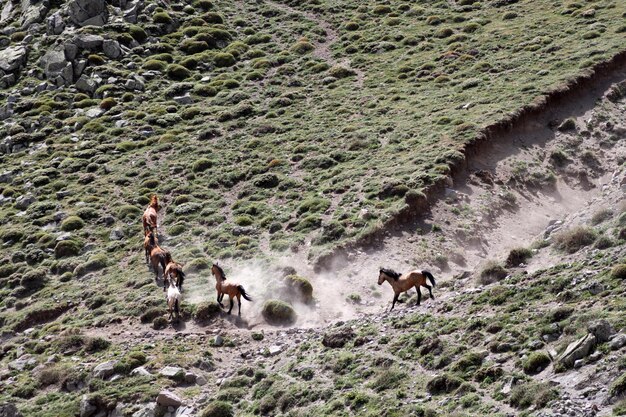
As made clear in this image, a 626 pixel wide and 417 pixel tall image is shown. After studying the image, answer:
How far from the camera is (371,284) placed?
3356cm

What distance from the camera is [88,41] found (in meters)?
68.5

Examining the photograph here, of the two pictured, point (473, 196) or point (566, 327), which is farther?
point (473, 196)

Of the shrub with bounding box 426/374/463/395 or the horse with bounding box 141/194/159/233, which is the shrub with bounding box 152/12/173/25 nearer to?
the horse with bounding box 141/194/159/233

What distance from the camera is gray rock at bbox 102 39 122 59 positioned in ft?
226

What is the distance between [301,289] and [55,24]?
160ft

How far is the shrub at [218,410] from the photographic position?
79.7 feet

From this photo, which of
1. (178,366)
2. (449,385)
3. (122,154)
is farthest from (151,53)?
(449,385)

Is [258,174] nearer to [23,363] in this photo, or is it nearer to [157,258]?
[157,258]

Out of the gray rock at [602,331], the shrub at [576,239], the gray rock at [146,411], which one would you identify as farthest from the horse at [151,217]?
the gray rock at [602,331]

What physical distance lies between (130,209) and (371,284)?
1721 cm

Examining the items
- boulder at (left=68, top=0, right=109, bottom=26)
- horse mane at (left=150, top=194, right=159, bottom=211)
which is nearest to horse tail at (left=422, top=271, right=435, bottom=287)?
horse mane at (left=150, top=194, right=159, bottom=211)

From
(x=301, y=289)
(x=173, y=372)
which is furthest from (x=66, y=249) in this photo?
(x=173, y=372)

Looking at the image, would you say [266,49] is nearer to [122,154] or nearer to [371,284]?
[122,154]

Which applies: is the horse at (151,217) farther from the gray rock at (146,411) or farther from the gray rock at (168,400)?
the gray rock at (168,400)
